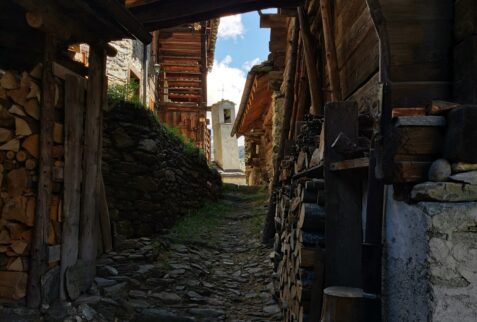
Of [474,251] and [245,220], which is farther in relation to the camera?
[245,220]

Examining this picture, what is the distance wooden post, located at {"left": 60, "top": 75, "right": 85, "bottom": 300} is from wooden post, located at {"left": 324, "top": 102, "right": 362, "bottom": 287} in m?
2.61

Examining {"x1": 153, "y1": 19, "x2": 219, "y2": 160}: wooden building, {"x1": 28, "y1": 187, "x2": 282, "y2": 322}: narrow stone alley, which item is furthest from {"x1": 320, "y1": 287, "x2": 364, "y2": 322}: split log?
{"x1": 153, "y1": 19, "x2": 219, "y2": 160}: wooden building

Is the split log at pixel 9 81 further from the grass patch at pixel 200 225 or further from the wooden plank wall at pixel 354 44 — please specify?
the grass patch at pixel 200 225

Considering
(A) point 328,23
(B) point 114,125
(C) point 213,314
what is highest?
(A) point 328,23

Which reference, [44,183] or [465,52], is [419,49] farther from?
[44,183]

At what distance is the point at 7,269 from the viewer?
3.63m

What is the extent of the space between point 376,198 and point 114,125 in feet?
20.5

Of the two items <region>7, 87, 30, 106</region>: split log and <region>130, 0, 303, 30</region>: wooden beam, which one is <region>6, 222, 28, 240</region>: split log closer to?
<region>7, 87, 30, 106</region>: split log

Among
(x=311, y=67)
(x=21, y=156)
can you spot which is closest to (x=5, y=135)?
(x=21, y=156)

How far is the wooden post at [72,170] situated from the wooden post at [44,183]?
22 centimetres

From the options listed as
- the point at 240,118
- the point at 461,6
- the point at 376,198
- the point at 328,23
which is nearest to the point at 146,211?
the point at 328,23

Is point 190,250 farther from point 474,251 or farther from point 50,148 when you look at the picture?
point 474,251

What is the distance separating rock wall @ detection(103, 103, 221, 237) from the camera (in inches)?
295

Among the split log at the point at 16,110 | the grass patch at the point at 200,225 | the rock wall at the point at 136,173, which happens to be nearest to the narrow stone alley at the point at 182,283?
the grass patch at the point at 200,225
